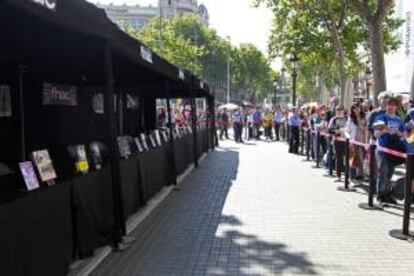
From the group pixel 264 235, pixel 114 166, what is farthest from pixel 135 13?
pixel 114 166

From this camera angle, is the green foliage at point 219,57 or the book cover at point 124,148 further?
the green foliage at point 219,57

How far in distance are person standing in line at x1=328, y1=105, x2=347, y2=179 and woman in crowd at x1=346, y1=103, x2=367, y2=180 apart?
0.40m

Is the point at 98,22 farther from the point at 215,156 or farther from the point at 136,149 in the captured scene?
the point at 215,156

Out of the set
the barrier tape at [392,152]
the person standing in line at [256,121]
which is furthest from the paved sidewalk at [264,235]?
the person standing in line at [256,121]

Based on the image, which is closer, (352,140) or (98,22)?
(98,22)

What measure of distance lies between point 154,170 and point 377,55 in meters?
10.3

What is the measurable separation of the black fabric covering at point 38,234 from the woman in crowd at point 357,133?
29.7 feet

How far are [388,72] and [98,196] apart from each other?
Answer: 3773 centimetres

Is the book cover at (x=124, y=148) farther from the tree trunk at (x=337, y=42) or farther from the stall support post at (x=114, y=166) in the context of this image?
the tree trunk at (x=337, y=42)

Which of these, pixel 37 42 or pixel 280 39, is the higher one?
pixel 280 39

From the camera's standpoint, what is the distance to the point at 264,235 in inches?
347

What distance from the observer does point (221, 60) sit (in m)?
103

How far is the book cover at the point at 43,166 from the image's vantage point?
272 inches

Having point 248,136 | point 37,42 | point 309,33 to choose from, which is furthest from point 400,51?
point 37,42
